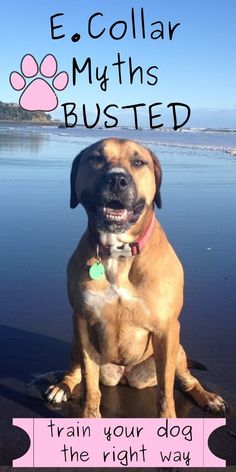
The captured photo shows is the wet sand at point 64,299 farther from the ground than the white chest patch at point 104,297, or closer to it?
closer to it

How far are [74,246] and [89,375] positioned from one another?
112 inches

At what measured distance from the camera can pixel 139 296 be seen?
2.92 metres

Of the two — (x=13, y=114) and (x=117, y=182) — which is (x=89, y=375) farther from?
(x=13, y=114)

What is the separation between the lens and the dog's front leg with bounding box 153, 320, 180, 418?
9.75ft

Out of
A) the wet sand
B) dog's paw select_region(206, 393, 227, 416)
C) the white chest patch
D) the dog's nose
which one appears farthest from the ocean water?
the dog's nose

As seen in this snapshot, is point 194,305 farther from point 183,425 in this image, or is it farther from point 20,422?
point 20,422

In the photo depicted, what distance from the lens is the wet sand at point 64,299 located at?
324cm

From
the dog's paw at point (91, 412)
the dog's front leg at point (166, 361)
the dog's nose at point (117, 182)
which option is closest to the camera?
the dog's nose at point (117, 182)

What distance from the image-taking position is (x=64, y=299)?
4465 mm

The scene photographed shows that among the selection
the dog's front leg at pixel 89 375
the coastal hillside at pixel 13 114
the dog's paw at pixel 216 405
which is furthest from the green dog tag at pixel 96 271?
the coastal hillside at pixel 13 114

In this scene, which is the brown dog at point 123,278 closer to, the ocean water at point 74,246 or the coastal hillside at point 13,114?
the ocean water at point 74,246

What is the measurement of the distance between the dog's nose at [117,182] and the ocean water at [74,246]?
1460 millimetres

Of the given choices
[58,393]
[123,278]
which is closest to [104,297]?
[123,278]

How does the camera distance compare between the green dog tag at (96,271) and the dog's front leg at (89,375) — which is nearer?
the green dog tag at (96,271)
